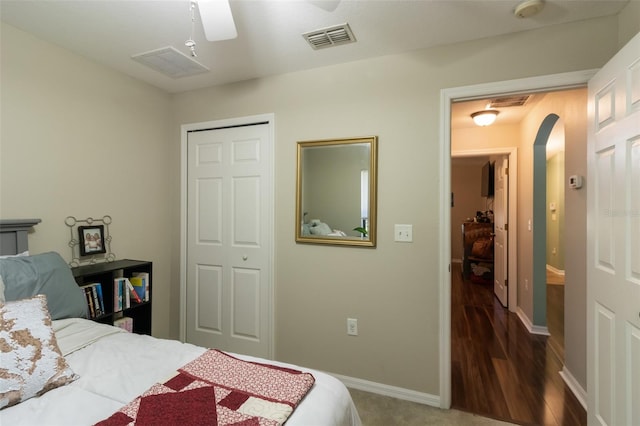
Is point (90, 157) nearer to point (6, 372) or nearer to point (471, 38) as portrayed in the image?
point (6, 372)

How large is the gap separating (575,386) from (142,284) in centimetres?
335

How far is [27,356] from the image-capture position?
1.14 meters

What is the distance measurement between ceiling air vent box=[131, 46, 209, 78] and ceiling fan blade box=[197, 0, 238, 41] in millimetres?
879

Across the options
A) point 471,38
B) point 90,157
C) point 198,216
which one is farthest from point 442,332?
point 90,157

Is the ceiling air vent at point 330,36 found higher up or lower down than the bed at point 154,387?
higher up

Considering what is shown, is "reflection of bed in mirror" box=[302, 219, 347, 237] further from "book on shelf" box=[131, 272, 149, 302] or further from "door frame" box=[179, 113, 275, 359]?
"book on shelf" box=[131, 272, 149, 302]

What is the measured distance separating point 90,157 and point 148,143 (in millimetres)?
547

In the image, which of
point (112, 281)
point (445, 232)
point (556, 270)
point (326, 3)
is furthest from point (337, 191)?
point (556, 270)

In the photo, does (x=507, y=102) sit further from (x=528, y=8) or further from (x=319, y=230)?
(x=319, y=230)

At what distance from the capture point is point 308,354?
2516 mm

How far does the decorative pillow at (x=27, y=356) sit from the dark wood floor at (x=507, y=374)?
2.28 m

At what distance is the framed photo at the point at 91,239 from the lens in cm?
229

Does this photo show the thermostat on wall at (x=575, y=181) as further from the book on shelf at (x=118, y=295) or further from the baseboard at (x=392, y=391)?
the book on shelf at (x=118, y=295)

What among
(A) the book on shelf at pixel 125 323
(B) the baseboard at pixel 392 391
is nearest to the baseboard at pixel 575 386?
(B) the baseboard at pixel 392 391
